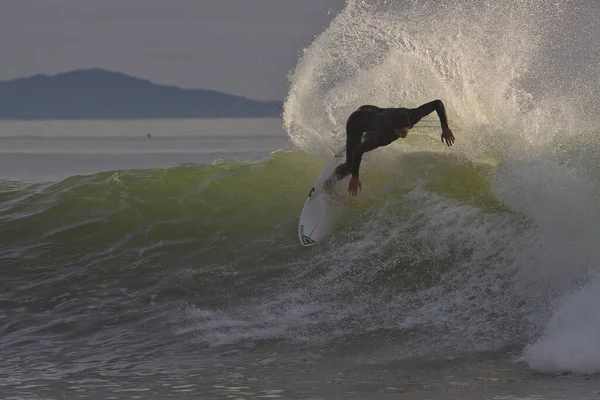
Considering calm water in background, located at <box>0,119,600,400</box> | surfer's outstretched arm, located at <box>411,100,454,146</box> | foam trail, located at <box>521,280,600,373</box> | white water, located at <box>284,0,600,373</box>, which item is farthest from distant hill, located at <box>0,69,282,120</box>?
foam trail, located at <box>521,280,600,373</box>

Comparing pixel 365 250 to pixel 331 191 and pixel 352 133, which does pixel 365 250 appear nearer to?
pixel 331 191

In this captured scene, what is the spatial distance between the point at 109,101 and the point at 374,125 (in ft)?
265

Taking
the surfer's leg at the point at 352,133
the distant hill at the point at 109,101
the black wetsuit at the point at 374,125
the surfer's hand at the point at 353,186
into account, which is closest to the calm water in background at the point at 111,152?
the surfer's leg at the point at 352,133

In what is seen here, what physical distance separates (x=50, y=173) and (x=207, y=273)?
472 inches

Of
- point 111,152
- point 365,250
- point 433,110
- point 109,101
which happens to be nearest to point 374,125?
point 433,110

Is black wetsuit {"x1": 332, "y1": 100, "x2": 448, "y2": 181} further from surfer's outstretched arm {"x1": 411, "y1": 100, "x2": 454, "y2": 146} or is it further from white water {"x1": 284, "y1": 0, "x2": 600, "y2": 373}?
white water {"x1": 284, "y1": 0, "x2": 600, "y2": 373}

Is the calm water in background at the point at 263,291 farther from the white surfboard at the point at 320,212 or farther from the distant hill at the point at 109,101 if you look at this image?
the distant hill at the point at 109,101

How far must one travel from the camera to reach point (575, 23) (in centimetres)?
Result: 1412

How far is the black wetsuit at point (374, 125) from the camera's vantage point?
9.83m

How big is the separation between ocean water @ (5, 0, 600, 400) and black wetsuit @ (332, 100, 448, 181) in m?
0.96

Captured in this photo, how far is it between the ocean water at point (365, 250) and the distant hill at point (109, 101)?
54.8 metres

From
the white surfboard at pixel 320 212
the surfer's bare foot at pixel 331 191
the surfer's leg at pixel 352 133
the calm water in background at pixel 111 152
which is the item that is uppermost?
the calm water in background at pixel 111 152

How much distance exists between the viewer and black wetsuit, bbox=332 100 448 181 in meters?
9.83

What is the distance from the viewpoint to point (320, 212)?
1084 cm
